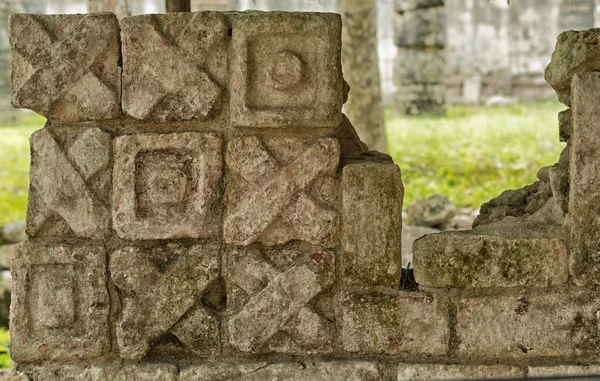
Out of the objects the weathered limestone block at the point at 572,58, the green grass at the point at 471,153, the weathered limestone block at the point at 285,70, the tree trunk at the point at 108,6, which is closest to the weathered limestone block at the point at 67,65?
the weathered limestone block at the point at 285,70

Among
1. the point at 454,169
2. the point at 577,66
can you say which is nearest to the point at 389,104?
the point at 454,169

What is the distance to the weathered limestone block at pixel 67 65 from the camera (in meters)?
2.58

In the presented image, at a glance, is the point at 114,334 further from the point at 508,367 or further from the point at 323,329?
the point at 508,367

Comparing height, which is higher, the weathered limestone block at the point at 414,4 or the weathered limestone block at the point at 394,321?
the weathered limestone block at the point at 414,4

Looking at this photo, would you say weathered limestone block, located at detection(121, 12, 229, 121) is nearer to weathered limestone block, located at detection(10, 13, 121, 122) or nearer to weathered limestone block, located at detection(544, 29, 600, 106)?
weathered limestone block, located at detection(10, 13, 121, 122)

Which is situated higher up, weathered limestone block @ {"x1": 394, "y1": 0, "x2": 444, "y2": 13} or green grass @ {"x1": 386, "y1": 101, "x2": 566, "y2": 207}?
weathered limestone block @ {"x1": 394, "y1": 0, "x2": 444, "y2": 13}

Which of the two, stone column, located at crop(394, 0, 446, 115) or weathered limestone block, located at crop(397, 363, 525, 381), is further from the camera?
stone column, located at crop(394, 0, 446, 115)

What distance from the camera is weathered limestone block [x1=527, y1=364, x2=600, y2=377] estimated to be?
2584mm

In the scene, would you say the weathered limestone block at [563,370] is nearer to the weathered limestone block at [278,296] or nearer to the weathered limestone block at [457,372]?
the weathered limestone block at [457,372]

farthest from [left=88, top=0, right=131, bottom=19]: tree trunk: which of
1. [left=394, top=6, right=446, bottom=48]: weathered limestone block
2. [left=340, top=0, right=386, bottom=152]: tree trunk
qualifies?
[left=394, top=6, right=446, bottom=48]: weathered limestone block

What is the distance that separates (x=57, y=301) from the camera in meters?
2.62

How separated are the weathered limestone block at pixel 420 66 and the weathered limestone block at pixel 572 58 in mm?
12273

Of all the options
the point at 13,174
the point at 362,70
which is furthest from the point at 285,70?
the point at 13,174

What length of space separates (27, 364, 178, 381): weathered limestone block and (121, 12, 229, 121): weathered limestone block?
0.88 m
